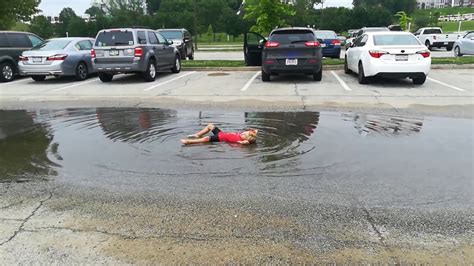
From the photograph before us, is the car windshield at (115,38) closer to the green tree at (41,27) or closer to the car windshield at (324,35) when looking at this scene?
the car windshield at (324,35)

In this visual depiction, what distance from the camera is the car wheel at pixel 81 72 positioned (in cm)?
1622

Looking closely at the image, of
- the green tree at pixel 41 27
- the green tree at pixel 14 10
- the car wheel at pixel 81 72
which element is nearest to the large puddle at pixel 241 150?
the car wheel at pixel 81 72

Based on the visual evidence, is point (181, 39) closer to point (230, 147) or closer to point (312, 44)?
point (312, 44)

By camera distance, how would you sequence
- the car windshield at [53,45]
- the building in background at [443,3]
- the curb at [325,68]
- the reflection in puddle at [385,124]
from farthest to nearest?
the building in background at [443,3], the curb at [325,68], the car windshield at [53,45], the reflection in puddle at [385,124]

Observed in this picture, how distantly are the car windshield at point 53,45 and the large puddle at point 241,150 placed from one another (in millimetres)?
7251

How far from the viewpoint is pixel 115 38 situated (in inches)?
580

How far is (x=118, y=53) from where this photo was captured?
1462 cm

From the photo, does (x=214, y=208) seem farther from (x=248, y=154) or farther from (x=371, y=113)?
(x=371, y=113)

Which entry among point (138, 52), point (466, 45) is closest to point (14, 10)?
point (138, 52)

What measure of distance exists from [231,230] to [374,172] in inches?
92.3

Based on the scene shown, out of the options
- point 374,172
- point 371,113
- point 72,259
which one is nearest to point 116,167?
point 72,259

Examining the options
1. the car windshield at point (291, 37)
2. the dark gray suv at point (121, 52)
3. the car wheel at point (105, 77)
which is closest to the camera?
the car windshield at point (291, 37)

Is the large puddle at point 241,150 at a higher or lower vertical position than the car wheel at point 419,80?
lower

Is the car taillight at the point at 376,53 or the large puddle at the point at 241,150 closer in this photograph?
the large puddle at the point at 241,150
